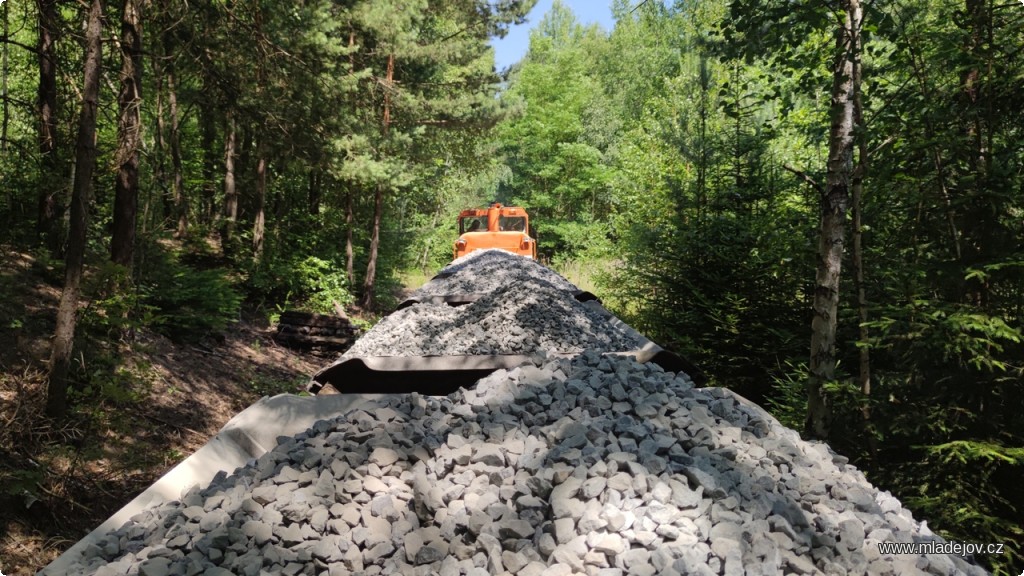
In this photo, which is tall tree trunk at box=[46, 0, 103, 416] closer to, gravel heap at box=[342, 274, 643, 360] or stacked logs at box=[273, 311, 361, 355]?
gravel heap at box=[342, 274, 643, 360]

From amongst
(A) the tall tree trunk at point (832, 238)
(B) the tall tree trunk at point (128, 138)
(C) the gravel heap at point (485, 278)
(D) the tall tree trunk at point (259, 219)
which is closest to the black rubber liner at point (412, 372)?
(A) the tall tree trunk at point (832, 238)

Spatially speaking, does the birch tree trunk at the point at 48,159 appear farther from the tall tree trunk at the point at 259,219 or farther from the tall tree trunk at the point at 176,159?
the tall tree trunk at the point at 259,219

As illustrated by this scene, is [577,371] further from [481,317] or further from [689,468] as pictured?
[481,317]

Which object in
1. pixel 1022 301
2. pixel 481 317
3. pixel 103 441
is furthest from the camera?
pixel 481 317

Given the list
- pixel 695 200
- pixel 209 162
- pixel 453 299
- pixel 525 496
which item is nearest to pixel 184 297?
pixel 453 299

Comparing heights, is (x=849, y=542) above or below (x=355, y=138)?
below

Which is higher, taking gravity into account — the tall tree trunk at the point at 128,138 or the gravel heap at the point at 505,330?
the tall tree trunk at the point at 128,138

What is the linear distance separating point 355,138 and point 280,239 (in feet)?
12.0

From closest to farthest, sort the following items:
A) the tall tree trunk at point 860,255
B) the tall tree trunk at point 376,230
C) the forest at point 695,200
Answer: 1. the forest at point 695,200
2. the tall tree trunk at point 860,255
3. the tall tree trunk at point 376,230

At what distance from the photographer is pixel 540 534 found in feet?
6.48

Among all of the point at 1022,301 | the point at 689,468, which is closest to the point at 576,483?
the point at 689,468

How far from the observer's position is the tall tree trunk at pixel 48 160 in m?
5.67

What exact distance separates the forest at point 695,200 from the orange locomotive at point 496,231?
178cm

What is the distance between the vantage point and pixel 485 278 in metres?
8.93
